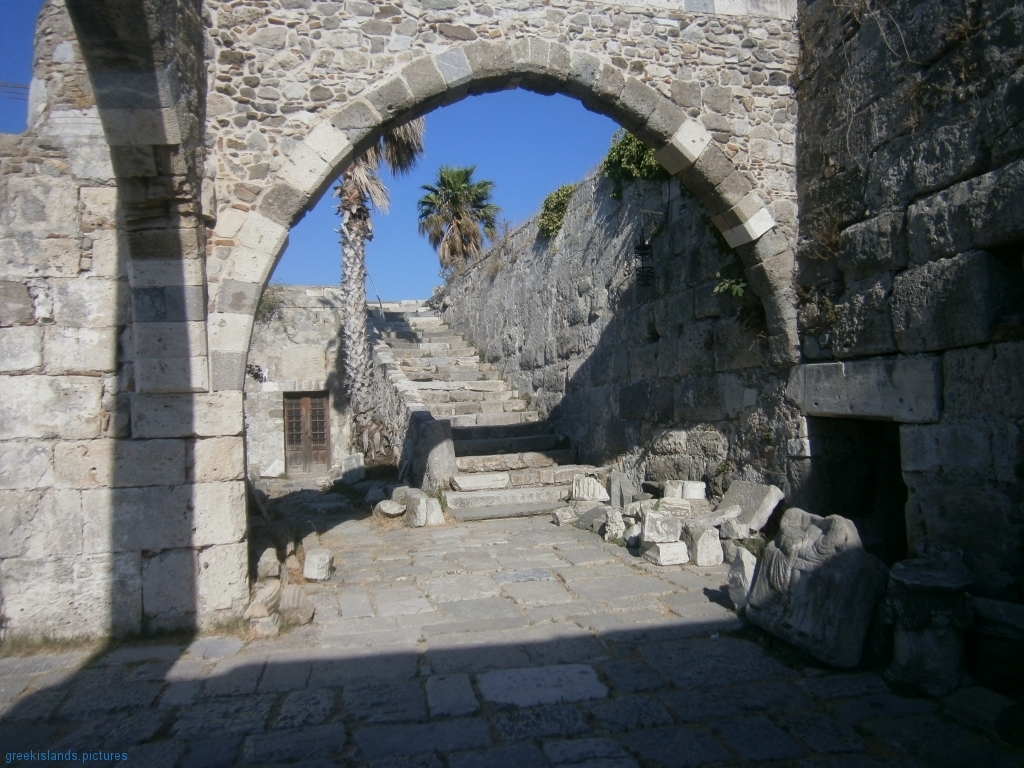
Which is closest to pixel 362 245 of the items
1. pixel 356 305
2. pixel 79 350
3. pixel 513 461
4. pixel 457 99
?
pixel 356 305

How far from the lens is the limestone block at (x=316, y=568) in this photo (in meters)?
5.45

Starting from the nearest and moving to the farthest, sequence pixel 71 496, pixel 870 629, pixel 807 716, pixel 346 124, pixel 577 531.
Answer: pixel 807 716 → pixel 870 629 → pixel 71 496 → pixel 346 124 → pixel 577 531

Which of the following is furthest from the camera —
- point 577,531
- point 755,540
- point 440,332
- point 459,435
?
point 440,332

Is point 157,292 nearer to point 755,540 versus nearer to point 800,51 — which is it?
point 755,540

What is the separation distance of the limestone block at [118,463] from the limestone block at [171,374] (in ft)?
1.11

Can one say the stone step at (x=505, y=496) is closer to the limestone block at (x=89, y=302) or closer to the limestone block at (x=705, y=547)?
the limestone block at (x=705, y=547)

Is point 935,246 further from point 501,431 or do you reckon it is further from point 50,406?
point 501,431

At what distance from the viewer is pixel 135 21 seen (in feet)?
12.2

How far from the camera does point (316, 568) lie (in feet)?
17.9

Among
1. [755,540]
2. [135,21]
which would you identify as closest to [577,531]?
[755,540]

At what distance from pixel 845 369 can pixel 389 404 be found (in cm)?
831

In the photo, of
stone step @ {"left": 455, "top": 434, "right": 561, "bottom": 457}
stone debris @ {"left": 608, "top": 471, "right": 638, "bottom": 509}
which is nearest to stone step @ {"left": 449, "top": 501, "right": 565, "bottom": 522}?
stone debris @ {"left": 608, "top": 471, "right": 638, "bottom": 509}

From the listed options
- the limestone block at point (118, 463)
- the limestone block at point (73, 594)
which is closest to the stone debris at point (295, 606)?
the limestone block at point (73, 594)

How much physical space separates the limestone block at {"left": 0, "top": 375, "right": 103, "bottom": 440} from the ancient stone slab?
2854mm
